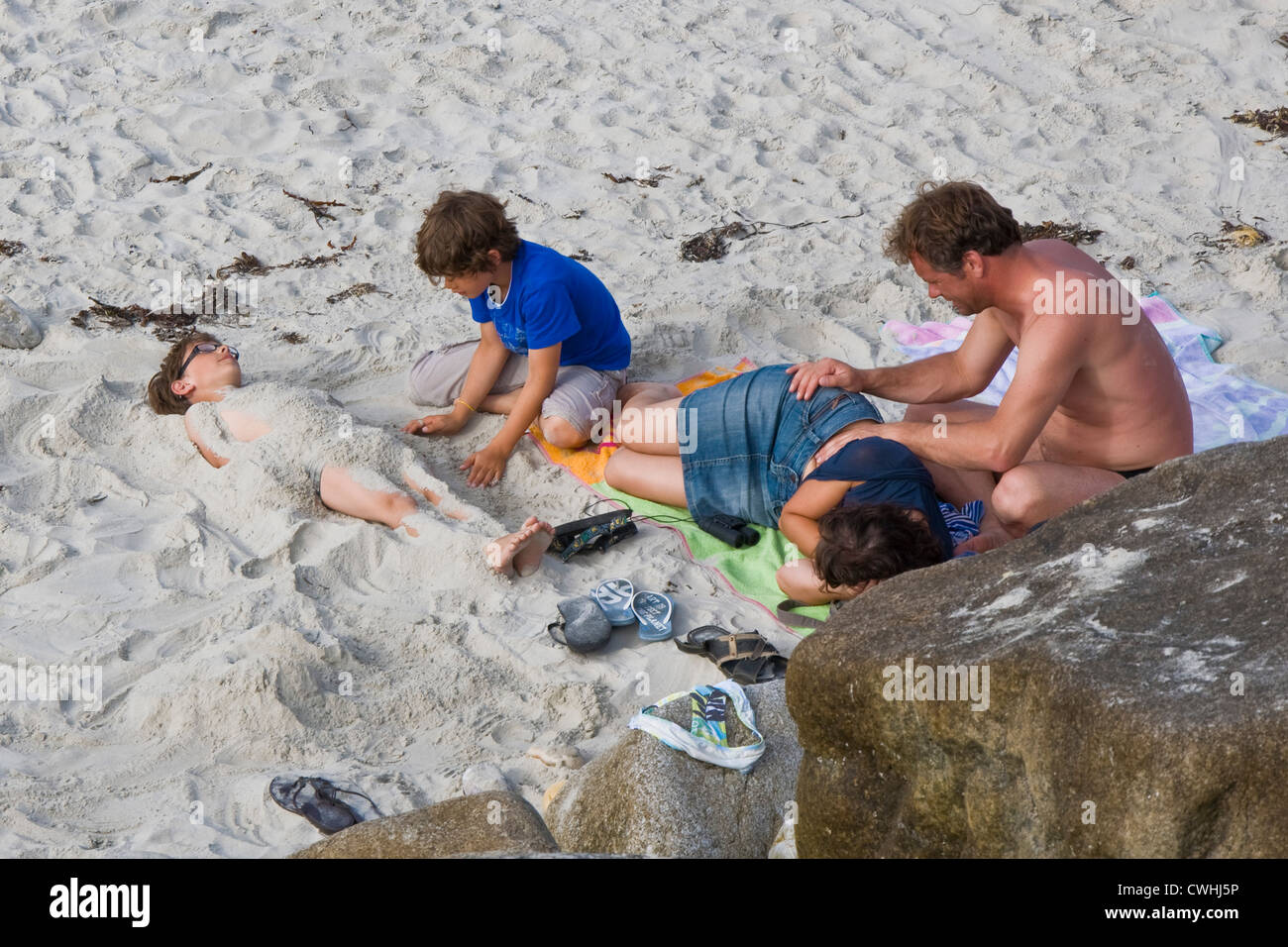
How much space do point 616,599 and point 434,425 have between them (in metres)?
1.34

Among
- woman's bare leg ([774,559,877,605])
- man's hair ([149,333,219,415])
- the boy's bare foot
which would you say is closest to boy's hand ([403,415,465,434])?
man's hair ([149,333,219,415])

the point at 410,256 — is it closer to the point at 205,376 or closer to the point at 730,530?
the point at 205,376

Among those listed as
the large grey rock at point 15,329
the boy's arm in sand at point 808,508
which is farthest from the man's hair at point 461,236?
the large grey rock at point 15,329

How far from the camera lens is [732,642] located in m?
3.48

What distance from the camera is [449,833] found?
257 cm

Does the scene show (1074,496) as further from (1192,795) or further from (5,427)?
(5,427)

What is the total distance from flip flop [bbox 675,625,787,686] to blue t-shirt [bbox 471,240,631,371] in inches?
55.3

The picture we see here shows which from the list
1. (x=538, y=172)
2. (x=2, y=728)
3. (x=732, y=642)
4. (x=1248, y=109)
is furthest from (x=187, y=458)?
(x=1248, y=109)

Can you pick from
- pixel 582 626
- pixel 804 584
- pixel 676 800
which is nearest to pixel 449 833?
pixel 676 800

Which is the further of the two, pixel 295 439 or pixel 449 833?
pixel 295 439

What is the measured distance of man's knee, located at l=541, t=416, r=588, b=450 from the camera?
4543 mm

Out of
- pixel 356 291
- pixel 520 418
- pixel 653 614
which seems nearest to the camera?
pixel 653 614

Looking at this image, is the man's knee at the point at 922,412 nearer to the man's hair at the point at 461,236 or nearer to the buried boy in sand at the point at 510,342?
the buried boy in sand at the point at 510,342

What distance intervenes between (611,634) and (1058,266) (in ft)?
5.69
